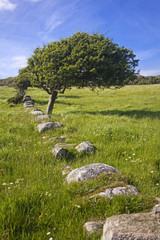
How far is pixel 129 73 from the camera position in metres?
15.8

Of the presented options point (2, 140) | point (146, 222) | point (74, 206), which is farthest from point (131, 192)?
point (2, 140)

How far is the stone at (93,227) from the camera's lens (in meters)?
2.38

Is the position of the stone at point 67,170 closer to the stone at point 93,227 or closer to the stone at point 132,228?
the stone at point 93,227

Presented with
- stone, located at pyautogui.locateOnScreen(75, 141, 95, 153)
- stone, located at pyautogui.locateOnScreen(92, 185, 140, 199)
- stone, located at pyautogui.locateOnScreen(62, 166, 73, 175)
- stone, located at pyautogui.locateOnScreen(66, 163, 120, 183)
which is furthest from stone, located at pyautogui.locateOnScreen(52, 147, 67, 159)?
stone, located at pyautogui.locateOnScreen(92, 185, 140, 199)

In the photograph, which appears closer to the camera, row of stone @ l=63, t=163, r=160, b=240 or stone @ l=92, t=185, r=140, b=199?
row of stone @ l=63, t=163, r=160, b=240

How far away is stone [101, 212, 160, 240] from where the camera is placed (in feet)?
6.68

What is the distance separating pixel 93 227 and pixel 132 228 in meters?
0.59

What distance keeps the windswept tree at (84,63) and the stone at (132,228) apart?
42.4 feet

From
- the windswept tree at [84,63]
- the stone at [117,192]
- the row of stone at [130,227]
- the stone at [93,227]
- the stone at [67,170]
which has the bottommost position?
the stone at [93,227]

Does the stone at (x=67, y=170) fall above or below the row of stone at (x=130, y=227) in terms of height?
below

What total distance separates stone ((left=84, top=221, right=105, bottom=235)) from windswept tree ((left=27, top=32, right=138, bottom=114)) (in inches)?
508

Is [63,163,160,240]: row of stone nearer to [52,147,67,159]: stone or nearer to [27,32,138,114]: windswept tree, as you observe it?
[52,147,67,159]: stone

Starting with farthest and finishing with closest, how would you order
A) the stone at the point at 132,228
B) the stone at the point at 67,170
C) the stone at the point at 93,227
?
1. the stone at the point at 67,170
2. the stone at the point at 93,227
3. the stone at the point at 132,228

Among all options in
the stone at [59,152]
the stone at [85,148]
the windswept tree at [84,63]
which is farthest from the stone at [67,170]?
the windswept tree at [84,63]
